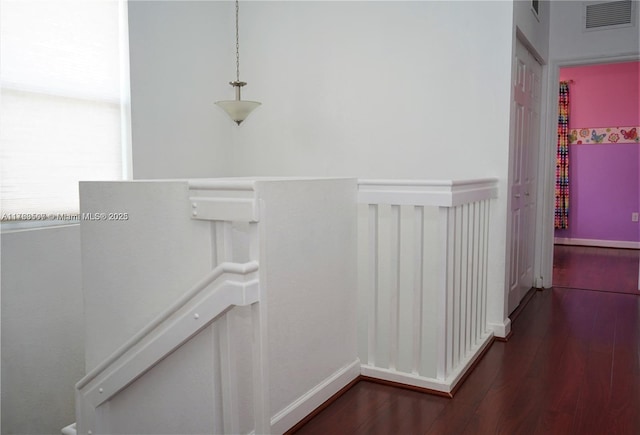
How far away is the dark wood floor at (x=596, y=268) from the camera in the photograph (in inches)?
187

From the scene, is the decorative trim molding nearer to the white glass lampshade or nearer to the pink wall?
the white glass lampshade

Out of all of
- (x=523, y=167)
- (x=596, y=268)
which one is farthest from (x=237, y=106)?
(x=596, y=268)

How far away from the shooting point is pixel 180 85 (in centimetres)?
384

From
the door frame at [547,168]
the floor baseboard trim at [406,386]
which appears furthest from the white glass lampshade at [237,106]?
the door frame at [547,168]

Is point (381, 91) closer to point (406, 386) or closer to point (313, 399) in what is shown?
point (406, 386)

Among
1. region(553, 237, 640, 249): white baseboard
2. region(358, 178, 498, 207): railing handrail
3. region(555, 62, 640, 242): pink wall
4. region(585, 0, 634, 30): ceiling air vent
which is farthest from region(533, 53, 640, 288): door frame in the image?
region(553, 237, 640, 249): white baseboard

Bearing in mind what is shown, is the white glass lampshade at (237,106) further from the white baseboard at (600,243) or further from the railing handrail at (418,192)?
→ the white baseboard at (600,243)

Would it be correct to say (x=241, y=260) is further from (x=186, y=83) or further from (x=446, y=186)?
(x=186, y=83)

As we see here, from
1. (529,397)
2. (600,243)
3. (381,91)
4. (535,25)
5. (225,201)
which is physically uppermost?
(535,25)

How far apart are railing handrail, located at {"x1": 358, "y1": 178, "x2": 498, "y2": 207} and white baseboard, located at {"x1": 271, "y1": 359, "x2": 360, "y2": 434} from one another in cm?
87

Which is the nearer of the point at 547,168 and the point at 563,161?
the point at 547,168

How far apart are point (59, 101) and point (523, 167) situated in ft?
10.5

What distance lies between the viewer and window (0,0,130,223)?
281 centimetres

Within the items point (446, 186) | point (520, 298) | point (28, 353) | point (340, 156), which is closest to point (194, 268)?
point (446, 186)
